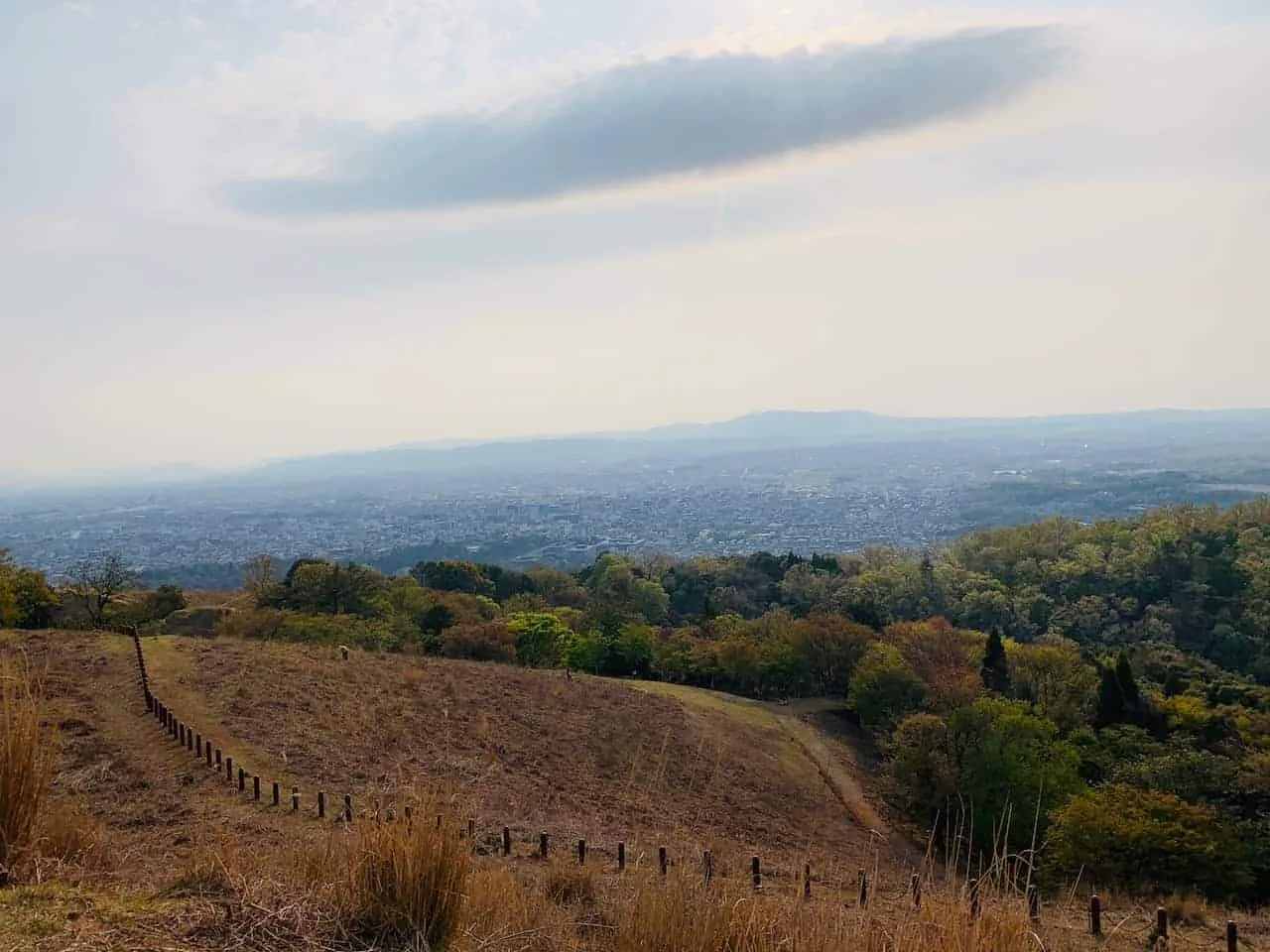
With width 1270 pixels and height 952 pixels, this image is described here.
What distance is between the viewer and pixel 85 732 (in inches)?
522

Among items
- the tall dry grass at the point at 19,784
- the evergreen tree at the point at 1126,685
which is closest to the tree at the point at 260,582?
the tall dry grass at the point at 19,784

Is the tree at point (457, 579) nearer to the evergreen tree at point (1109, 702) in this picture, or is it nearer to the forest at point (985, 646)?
the forest at point (985, 646)

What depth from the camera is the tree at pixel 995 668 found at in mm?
34219

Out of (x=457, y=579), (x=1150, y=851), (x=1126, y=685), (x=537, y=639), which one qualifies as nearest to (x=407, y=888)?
(x=1150, y=851)

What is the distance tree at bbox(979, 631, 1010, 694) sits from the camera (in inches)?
1347

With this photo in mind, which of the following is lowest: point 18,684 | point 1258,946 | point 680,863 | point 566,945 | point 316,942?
point 1258,946

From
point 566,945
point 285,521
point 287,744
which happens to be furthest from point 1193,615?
point 285,521

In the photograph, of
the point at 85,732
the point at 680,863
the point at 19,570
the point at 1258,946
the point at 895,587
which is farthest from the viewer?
the point at 895,587

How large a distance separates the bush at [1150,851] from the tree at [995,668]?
16965 millimetres

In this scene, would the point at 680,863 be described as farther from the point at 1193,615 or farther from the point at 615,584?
the point at 1193,615

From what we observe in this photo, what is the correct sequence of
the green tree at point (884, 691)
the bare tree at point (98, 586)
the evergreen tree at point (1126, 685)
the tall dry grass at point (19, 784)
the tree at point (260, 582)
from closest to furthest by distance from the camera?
1. the tall dry grass at point (19, 784)
2. the evergreen tree at point (1126, 685)
3. the green tree at point (884, 691)
4. the bare tree at point (98, 586)
5. the tree at point (260, 582)

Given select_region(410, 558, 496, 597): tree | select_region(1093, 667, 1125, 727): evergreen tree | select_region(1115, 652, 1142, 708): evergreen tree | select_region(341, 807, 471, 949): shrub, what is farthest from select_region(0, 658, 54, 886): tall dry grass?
select_region(410, 558, 496, 597): tree

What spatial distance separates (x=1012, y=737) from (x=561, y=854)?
63.8 ft

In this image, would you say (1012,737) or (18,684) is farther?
(1012,737)
